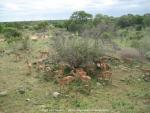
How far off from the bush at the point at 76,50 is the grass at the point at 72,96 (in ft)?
3.69

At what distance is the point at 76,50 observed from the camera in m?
10.9

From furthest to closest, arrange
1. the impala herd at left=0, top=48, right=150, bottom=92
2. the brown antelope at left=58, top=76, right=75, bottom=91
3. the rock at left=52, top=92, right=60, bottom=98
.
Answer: the impala herd at left=0, top=48, right=150, bottom=92 < the brown antelope at left=58, top=76, right=75, bottom=91 < the rock at left=52, top=92, right=60, bottom=98

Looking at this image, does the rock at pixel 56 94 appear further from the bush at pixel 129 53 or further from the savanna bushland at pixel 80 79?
the bush at pixel 129 53

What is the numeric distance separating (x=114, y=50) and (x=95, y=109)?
6.72m

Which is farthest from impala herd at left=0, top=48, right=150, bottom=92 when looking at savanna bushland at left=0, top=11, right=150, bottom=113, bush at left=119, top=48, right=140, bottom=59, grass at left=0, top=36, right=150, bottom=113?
bush at left=119, top=48, right=140, bottom=59

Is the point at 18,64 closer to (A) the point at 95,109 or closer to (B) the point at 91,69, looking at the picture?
(B) the point at 91,69

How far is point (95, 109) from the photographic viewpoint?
7.29 meters

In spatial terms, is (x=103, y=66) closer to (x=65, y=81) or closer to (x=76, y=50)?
(x=76, y=50)

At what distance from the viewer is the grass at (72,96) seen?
290 inches

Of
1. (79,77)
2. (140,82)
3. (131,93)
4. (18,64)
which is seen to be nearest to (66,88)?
(79,77)

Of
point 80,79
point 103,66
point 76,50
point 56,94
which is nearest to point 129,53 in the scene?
point 103,66

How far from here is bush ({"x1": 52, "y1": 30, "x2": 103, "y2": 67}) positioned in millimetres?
10844

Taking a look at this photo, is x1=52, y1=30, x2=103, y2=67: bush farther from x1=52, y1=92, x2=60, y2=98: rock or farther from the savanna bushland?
x1=52, y1=92, x2=60, y2=98: rock

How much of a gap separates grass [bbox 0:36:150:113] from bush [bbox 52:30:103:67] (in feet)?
3.69
